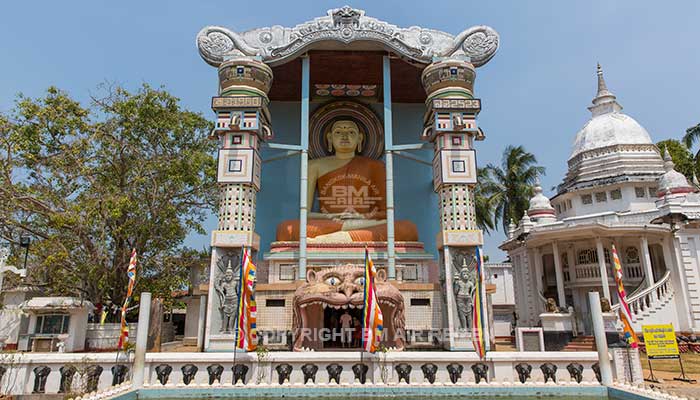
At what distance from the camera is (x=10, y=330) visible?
15.8 metres

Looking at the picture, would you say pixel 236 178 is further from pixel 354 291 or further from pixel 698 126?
pixel 698 126

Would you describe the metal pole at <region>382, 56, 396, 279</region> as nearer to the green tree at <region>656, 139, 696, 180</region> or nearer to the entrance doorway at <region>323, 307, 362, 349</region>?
the entrance doorway at <region>323, 307, 362, 349</region>

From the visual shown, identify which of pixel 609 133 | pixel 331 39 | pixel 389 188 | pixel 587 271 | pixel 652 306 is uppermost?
Answer: pixel 609 133

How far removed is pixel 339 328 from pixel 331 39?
8463mm

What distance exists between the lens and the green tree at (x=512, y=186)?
28.8 m

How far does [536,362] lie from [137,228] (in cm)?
1300

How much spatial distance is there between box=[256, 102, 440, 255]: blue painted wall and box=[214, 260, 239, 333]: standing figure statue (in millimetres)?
4332

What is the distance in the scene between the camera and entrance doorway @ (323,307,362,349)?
12.6 metres

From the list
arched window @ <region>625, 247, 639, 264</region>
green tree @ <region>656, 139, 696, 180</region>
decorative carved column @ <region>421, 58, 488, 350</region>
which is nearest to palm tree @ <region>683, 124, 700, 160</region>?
green tree @ <region>656, 139, 696, 180</region>

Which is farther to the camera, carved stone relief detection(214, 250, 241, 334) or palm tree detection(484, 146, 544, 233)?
palm tree detection(484, 146, 544, 233)

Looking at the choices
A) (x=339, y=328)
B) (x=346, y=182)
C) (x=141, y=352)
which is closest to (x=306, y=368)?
(x=141, y=352)

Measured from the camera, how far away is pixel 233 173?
13.2 m

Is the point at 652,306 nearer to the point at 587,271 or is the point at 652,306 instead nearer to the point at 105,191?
the point at 587,271

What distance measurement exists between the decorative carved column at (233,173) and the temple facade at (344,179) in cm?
3
